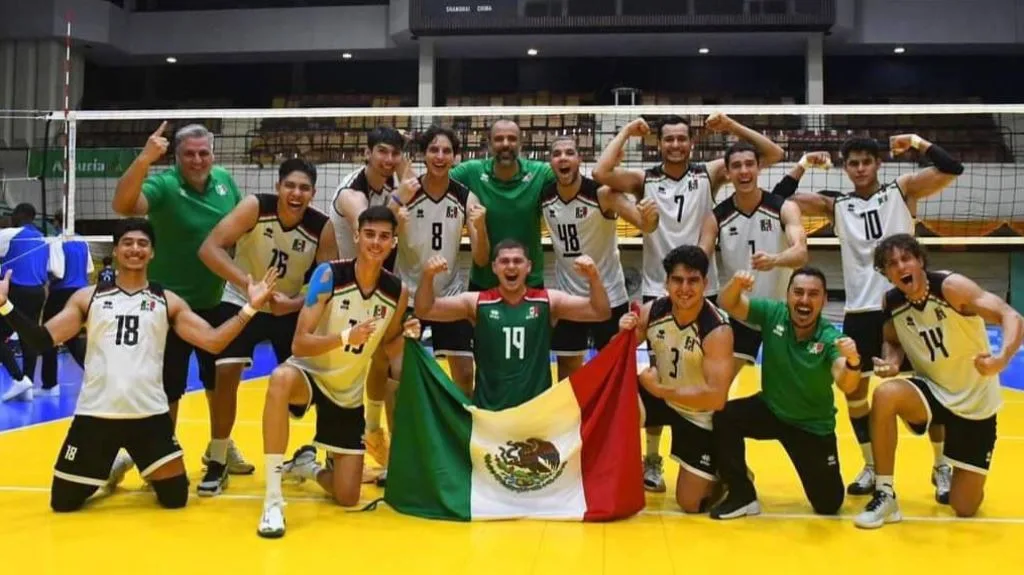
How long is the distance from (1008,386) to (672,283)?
8541 millimetres

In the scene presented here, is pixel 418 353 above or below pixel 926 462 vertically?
above

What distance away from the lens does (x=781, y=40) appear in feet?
63.1

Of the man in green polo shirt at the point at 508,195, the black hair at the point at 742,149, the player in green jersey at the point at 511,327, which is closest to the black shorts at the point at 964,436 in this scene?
the black hair at the point at 742,149

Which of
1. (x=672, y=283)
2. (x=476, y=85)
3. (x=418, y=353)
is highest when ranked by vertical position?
(x=476, y=85)

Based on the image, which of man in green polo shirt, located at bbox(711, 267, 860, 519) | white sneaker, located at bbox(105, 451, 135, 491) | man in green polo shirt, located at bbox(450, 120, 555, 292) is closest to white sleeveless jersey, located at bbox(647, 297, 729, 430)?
man in green polo shirt, located at bbox(711, 267, 860, 519)

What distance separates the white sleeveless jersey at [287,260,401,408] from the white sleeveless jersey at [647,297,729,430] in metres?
1.58

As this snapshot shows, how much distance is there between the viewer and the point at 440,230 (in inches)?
216

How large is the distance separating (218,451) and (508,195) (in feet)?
8.02

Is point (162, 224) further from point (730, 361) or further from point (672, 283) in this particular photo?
point (730, 361)

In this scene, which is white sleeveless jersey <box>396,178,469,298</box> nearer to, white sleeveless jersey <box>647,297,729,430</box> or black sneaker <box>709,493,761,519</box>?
white sleeveless jersey <box>647,297,729,430</box>

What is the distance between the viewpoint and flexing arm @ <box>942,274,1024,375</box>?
4281 millimetres

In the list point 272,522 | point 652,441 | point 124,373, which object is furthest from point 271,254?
point 652,441

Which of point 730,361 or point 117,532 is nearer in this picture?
point 117,532

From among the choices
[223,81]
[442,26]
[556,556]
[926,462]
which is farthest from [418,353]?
[223,81]
